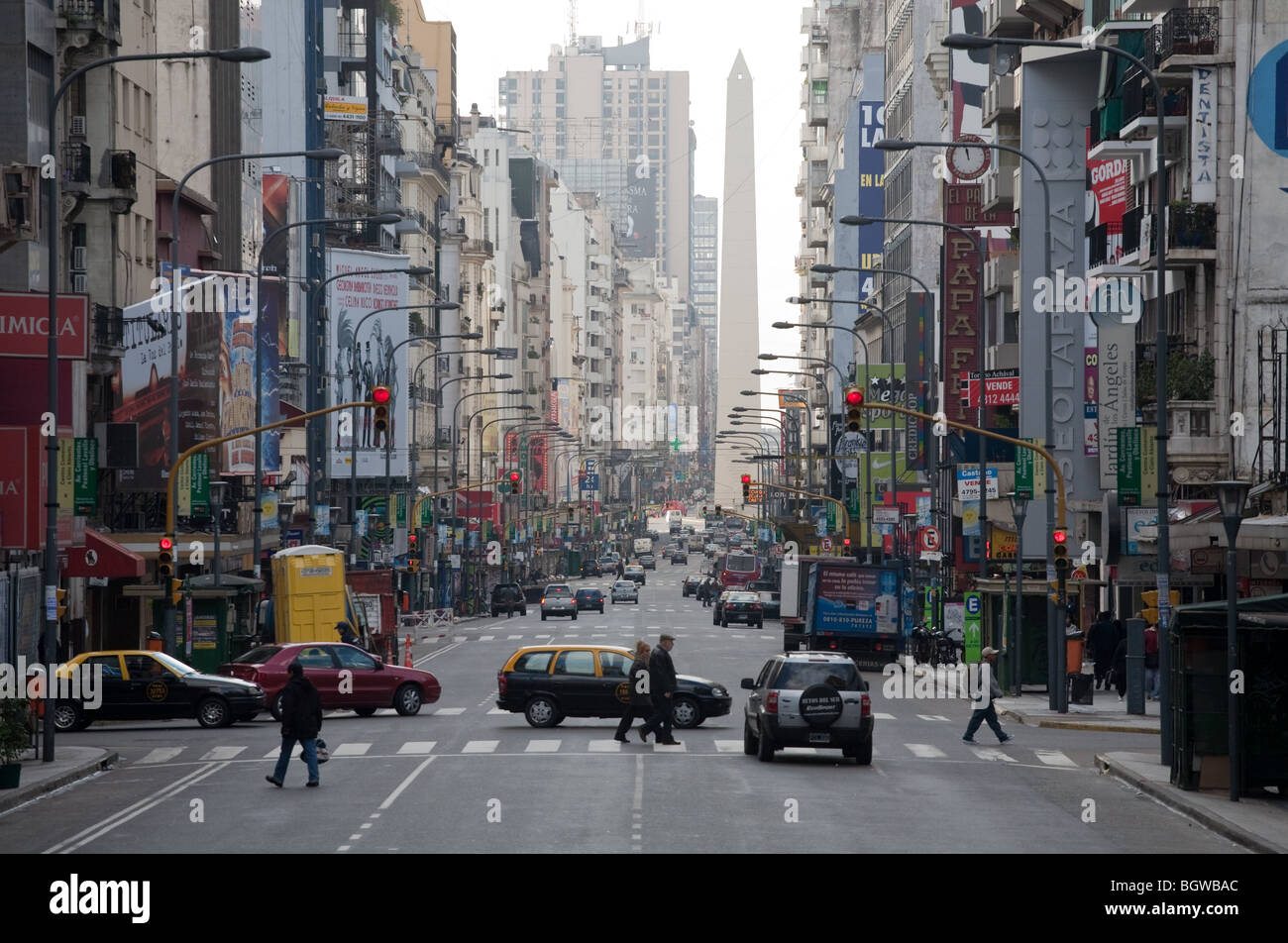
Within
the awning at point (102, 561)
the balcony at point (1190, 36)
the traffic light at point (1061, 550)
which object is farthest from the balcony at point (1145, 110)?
the awning at point (102, 561)

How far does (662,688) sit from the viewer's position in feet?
98.7

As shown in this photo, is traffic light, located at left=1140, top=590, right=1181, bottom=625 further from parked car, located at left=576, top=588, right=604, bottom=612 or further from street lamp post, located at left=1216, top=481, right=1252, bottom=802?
parked car, located at left=576, top=588, right=604, bottom=612

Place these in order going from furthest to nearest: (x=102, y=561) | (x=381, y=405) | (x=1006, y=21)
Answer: (x=1006, y=21) < (x=102, y=561) < (x=381, y=405)

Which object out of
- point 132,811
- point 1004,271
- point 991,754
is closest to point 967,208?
point 1004,271

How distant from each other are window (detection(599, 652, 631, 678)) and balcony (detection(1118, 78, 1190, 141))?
56.7 feet

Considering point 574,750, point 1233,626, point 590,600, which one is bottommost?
point 590,600

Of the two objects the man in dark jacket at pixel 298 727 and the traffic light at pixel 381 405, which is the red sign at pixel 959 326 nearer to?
the traffic light at pixel 381 405

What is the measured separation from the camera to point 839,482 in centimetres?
10688

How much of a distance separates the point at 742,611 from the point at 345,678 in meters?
48.9

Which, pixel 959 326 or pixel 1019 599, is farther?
pixel 959 326

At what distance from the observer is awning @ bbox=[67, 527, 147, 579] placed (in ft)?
136

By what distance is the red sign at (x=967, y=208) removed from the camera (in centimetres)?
7294

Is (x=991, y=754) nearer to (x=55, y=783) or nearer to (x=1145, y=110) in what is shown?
(x=55, y=783)
